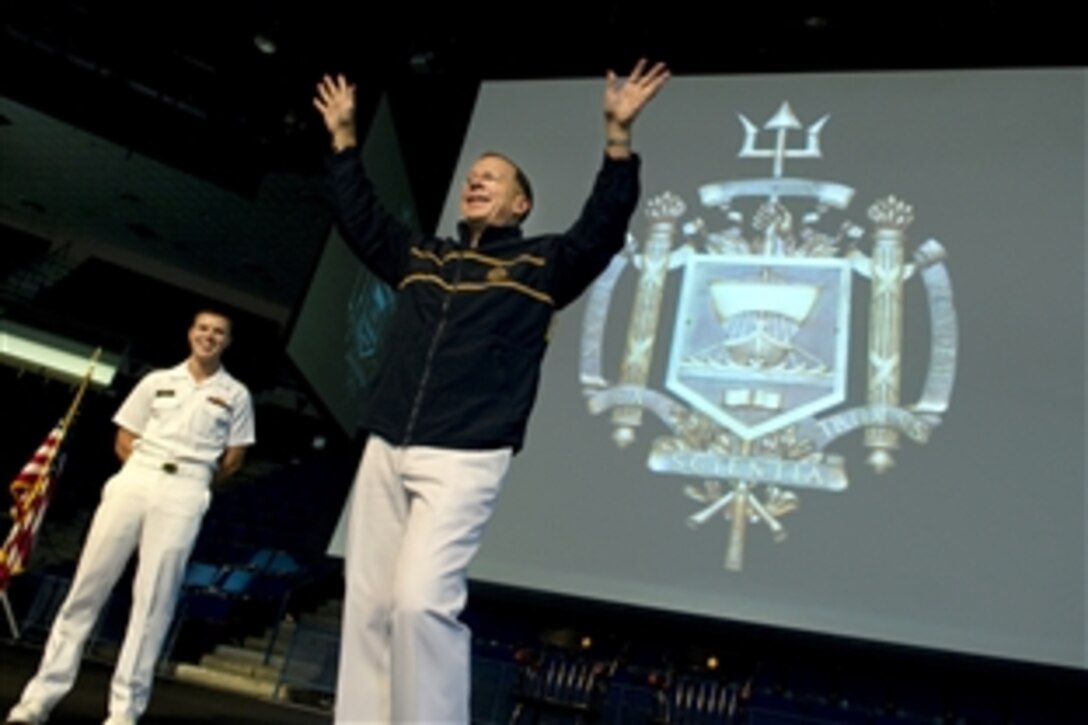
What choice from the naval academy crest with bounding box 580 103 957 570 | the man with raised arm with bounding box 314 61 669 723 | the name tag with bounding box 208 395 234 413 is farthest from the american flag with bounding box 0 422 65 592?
the man with raised arm with bounding box 314 61 669 723

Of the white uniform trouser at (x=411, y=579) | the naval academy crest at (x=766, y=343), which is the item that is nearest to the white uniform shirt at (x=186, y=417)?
the white uniform trouser at (x=411, y=579)

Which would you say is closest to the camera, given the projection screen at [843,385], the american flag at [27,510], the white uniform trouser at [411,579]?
the white uniform trouser at [411,579]

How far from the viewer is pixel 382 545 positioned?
5.43 ft

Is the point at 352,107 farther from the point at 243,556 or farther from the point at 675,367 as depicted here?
the point at 243,556

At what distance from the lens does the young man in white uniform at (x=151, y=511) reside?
2467mm

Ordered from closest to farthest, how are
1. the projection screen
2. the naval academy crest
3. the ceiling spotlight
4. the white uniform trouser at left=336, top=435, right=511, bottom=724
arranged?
1. the white uniform trouser at left=336, top=435, right=511, bottom=724
2. the projection screen
3. the naval academy crest
4. the ceiling spotlight

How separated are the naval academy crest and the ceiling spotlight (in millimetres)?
3152

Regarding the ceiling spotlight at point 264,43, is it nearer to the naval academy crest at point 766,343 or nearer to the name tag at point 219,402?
the naval academy crest at point 766,343

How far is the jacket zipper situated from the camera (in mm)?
1679

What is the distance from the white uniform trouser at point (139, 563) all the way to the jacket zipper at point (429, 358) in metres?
1.34

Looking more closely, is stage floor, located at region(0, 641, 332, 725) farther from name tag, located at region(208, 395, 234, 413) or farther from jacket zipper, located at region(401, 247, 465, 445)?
jacket zipper, located at region(401, 247, 465, 445)

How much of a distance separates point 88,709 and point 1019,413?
4.14 metres

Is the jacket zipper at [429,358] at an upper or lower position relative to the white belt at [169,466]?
upper

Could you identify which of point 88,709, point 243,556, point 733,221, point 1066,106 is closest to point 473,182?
point 88,709
